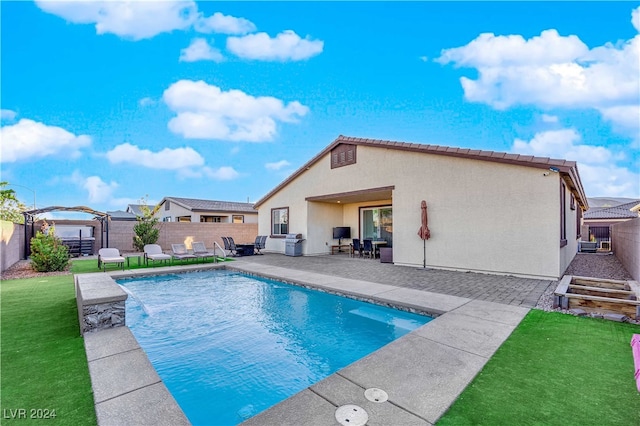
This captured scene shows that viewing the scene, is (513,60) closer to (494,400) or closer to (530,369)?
(530,369)

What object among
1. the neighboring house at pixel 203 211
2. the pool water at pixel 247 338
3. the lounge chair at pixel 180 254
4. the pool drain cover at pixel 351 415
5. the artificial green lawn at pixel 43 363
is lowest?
the pool water at pixel 247 338

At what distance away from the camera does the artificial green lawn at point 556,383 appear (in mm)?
2418

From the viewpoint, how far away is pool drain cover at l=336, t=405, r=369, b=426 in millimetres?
2336

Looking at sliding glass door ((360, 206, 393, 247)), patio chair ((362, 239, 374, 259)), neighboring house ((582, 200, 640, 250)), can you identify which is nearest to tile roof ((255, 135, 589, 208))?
sliding glass door ((360, 206, 393, 247))

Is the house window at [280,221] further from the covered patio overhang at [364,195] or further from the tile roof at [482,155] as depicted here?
the tile roof at [482,155]

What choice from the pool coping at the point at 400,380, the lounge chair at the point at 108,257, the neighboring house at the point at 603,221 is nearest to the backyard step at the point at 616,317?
the pool coping at the point at 400,380

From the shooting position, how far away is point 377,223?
52.1ft

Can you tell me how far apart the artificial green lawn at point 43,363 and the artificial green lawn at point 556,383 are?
3241 mm

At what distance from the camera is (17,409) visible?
8.41ft

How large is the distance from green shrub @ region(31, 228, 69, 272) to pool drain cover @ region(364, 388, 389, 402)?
1226 cm

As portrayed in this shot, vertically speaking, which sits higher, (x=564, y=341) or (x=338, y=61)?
(x=338, y=61)

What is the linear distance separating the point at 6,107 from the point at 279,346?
68.7ft

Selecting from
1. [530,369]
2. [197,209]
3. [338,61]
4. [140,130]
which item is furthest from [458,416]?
[140,130]

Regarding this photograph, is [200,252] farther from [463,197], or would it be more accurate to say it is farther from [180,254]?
[463,197]
